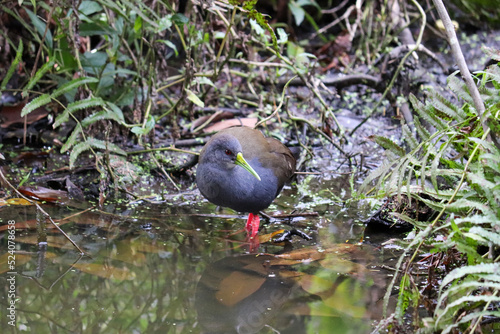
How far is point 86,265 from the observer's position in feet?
10.8

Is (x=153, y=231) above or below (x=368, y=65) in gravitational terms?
below

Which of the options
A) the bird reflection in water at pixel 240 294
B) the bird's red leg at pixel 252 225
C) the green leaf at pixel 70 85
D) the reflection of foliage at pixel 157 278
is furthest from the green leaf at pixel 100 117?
the bird reflection in water at pixel 240 294

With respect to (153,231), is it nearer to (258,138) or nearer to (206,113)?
(258,138)

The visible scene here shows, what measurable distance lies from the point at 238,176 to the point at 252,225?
37 centimetres

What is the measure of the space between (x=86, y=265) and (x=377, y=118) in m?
3.79

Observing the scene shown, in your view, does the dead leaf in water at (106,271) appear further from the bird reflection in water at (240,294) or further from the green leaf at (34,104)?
the green leaf at (34,104)

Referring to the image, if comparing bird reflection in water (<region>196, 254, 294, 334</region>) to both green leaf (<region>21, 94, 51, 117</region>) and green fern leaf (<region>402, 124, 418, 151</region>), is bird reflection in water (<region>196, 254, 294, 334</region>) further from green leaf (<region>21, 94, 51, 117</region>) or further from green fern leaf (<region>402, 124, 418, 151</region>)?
green leaf (<region>21, 94, 51, 117</region>)

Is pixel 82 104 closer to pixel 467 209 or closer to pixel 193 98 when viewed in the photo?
pixel 193 98

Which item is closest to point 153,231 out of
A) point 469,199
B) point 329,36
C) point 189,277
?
point 189,277

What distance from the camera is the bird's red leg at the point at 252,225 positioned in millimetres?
3912

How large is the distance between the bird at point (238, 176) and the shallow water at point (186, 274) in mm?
205

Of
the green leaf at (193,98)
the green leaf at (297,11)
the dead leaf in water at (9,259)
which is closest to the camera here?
the dead leaf in water at (9,259)

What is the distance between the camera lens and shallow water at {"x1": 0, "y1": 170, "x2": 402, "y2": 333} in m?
2.76

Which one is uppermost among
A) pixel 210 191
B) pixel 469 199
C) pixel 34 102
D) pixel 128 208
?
pixel 469 199
